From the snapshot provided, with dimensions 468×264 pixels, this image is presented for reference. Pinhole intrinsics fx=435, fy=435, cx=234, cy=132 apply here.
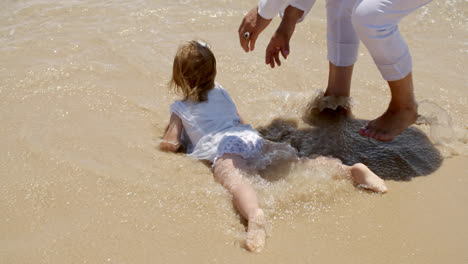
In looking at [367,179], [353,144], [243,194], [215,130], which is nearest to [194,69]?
[215,130]

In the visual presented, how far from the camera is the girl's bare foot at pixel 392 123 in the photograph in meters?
2.40

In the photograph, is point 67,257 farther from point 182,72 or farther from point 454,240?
point 454,240

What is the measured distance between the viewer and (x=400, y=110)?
2422 mm

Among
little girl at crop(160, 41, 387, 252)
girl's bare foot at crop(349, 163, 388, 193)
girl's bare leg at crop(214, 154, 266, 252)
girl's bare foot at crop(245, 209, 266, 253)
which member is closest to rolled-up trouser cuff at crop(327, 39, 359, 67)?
little girl at crop(160, 41, 387, 252)

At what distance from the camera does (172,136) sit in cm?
251

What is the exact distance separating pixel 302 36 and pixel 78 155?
7.73ft

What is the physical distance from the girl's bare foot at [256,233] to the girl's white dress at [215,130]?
0.48 metres

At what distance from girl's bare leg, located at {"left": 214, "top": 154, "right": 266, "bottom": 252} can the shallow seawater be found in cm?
4

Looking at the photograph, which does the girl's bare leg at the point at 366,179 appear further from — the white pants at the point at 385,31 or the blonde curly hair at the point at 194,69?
the blonde curly hair at the point at 194,69

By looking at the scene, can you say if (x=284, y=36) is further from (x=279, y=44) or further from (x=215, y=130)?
(x=215, y=130)

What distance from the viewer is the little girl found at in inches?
85.3

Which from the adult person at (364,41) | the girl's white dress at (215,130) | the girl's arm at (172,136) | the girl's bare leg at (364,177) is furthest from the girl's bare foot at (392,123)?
the girl's arm at (172,136)

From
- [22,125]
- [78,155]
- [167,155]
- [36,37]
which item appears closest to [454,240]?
[167,155]

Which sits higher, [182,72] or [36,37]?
[182,72]
